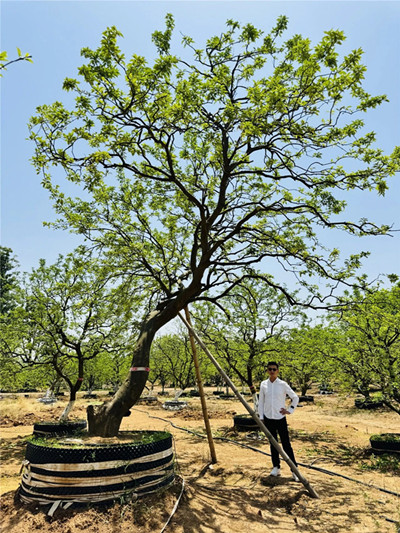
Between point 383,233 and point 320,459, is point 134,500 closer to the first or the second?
point 320,459

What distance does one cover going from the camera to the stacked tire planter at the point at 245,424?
12186 mm

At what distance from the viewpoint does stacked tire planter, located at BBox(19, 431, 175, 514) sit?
4.14m

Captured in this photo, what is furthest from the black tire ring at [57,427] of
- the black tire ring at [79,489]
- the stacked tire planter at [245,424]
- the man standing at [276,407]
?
the man standing at [276,407]

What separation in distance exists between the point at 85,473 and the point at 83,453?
0.23 m

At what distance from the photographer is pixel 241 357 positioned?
14.1m

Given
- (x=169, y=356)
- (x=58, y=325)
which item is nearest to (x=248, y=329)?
(x=58, y=325)

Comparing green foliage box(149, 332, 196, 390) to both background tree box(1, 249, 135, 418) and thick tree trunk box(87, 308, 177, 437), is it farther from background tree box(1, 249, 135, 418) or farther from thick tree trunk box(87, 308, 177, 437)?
thick tree trunk box(87, 308, 177, 437)

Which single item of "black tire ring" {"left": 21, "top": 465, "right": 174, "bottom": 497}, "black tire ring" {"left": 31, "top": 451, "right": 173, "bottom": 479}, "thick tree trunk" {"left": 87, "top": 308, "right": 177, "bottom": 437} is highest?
"thick tree trunk" {"left": 87, "top": 308, "right": 177, "bottom": 437}

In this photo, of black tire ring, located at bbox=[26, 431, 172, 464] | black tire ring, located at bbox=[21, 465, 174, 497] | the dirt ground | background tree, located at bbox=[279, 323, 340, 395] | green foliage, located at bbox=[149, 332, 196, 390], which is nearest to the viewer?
the dirt ground

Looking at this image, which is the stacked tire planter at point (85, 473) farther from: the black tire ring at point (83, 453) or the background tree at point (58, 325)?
the background tree at point (58, 325)

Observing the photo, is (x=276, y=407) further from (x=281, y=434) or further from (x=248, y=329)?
(x=248, y=329)

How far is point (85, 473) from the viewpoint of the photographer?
4191 mm

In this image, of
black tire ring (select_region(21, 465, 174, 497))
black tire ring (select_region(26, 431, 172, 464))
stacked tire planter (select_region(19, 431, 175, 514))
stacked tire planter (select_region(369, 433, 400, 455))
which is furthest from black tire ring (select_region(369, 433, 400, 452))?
black tire ring (select_region(21, 465, 174, 497))

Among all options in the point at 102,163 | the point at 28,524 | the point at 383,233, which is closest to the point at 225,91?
the point at 102,163
